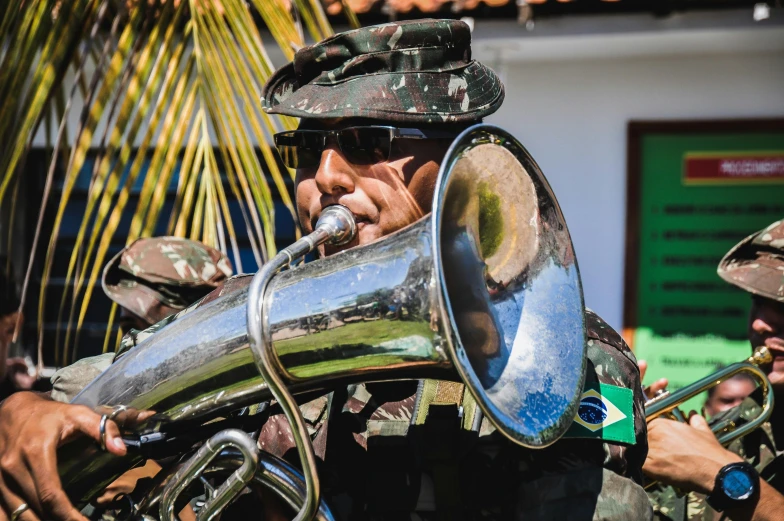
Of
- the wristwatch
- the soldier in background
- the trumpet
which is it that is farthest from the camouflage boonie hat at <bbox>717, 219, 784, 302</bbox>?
the soldier in background

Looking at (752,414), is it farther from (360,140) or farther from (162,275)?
(162,275)

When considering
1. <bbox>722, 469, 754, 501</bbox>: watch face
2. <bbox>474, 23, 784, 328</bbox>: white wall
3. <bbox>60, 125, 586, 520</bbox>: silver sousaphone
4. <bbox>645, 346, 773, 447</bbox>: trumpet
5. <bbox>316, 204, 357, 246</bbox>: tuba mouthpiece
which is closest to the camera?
<bbox>60, 125, 586, 520</bbox>: silver sousaphone

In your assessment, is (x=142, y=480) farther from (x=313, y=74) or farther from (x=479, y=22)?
(x=479, y=22)

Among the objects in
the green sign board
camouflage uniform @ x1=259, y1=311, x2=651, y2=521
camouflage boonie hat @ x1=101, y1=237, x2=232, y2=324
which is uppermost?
camouflage uniform @ x1=259, y1=311, x2=651, y2=521

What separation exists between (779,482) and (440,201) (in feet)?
6.31

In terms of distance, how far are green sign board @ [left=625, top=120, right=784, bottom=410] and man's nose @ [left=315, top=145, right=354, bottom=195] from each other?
4075mm

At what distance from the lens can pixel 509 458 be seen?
4.88 feet

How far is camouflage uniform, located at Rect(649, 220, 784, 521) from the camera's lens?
9.04 feet

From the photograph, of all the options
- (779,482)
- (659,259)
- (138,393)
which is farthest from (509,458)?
(659,259)

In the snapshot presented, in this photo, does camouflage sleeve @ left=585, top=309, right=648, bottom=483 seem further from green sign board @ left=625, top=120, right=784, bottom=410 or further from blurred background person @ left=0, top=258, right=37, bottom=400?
green sign board @ left=625, top=120, right=784, bottom=410

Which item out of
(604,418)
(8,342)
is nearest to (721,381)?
(604,418)

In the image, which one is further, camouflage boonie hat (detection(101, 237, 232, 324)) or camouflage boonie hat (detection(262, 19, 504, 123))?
camouflage boonie hat (detection(101, 237, 232, 324))

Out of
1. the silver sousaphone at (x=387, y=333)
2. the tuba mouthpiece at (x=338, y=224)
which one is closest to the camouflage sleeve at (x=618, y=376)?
the silver sousaphone at (x=387, y=333)

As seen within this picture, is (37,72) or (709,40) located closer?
(37,72)
